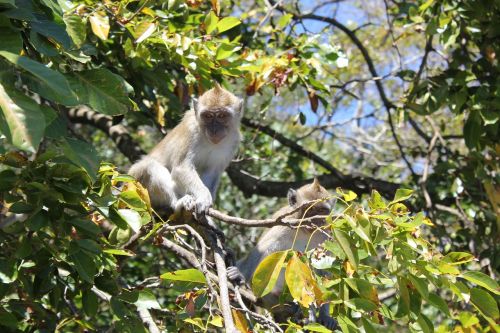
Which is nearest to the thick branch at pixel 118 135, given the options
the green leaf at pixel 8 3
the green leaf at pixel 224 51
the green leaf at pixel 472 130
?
the green leaf at pixel 224 51

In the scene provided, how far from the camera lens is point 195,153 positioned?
24.5ft

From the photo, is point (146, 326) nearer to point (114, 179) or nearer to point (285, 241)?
point (114, 179)

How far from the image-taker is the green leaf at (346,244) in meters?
3.45

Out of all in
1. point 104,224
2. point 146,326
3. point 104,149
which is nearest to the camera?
point 146,326

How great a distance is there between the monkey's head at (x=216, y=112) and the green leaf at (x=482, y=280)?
12.6 ft

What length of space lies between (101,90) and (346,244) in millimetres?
1399

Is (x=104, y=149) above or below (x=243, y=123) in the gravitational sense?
below

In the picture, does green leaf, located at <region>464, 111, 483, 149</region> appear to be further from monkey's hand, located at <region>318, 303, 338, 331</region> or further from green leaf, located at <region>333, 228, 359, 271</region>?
green leaf, located at <region>333, 228, 359, 271</region>

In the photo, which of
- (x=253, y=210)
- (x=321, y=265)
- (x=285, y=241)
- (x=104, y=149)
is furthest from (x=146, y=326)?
(x=104, y=149)

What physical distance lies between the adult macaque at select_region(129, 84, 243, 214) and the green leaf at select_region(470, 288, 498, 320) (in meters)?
3.47

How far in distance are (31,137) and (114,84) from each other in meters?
1.08

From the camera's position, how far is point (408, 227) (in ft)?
11.8

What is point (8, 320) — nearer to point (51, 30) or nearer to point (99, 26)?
point (51, 30)

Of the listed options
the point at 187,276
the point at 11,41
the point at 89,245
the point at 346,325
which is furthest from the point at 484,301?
the point at 11,41
